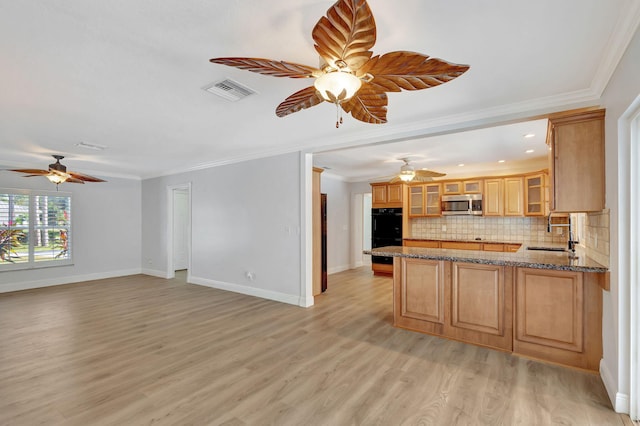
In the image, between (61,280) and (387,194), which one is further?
(387,194)

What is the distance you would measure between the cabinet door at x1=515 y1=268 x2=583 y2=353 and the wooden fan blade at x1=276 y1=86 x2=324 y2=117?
2.52 m

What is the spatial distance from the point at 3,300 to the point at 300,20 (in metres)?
6.77

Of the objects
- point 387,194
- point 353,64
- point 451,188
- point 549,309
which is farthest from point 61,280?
point 451,188

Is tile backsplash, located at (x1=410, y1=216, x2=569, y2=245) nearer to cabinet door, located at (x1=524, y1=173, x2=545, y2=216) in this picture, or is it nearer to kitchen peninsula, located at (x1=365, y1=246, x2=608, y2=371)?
cabinet door, located at (x1=524, y1=173, x2=545, y2=216)

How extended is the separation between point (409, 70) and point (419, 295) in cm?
268

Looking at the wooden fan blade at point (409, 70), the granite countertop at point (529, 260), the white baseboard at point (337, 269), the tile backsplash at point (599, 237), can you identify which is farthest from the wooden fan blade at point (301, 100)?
the white baseboard at point (337, 269)

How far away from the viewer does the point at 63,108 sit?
10.5ft

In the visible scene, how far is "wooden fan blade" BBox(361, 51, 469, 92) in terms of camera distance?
5.20ft

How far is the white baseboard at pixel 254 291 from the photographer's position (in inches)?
190

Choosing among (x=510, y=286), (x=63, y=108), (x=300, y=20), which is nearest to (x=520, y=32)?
(x=300, y=20)

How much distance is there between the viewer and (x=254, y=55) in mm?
2193

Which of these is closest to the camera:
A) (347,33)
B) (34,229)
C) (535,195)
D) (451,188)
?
(347,33)

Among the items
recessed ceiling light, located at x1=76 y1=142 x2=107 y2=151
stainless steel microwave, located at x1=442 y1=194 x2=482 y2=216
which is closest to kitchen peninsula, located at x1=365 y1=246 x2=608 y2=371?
stainless steel microwave, located at x1=442 y1=194 x2=482 y2=216

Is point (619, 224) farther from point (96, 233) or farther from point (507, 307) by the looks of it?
point (96, 233)
